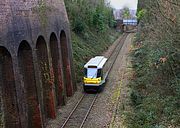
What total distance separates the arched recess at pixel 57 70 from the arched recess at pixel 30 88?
4.80m

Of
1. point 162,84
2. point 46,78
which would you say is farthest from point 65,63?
point 162,84

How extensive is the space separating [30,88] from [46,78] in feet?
8.16

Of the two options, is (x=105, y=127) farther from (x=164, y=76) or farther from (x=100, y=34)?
(x=100, y=34)

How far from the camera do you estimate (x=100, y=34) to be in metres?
55.8

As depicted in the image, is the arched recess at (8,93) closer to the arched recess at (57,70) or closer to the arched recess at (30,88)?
the arched recess at (30,88)

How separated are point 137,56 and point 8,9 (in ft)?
78.7

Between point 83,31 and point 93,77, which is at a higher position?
point 83,31

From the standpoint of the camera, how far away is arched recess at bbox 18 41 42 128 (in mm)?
18469

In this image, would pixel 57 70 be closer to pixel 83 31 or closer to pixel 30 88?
pixel 30 88

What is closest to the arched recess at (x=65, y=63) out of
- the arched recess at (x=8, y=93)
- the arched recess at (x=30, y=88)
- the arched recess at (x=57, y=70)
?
the arched recess at (x=57, y=70)

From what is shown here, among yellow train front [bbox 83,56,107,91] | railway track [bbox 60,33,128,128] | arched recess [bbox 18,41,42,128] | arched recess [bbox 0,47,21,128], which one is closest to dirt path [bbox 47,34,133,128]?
railway track [bbox 60,33,128,128]

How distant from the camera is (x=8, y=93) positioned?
Answer: 16609mm

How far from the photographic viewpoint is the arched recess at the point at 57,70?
77.4 feet

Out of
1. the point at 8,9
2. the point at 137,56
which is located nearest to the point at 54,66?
the point at 8,9
